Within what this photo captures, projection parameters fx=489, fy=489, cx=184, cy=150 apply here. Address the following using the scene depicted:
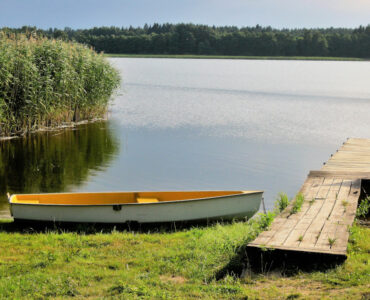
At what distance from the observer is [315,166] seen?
53.0 ft

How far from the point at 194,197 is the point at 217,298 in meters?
4.72

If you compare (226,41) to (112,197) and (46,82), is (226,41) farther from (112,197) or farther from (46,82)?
(112,197)


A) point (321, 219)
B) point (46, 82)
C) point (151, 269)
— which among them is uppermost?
point (46, 82)

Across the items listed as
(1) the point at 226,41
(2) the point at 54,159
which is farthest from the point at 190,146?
(1) the point at 226,41

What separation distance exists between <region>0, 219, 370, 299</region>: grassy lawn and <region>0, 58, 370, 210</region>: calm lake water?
4238 millimetres

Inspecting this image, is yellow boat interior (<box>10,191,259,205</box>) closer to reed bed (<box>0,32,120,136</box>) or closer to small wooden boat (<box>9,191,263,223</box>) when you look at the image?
small wooden boat (<box>9,191,263,223</box>)

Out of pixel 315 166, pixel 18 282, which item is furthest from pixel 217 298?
pixel 315 166

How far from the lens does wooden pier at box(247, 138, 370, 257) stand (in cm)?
589

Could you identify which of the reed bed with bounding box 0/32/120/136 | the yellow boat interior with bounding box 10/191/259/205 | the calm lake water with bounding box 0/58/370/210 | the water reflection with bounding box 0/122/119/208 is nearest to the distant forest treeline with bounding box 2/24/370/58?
the calm lake water with bounding box 0/58/370/210

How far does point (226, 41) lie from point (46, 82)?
91.9 meters

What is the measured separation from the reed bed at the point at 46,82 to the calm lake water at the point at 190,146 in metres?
0.86

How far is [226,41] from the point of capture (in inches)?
4218

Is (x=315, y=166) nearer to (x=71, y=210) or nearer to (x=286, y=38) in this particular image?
(x=71, y=210)

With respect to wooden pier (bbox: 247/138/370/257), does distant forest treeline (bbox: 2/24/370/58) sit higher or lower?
higher
